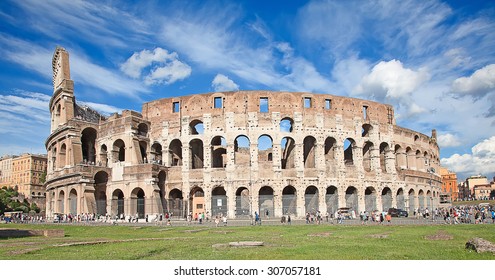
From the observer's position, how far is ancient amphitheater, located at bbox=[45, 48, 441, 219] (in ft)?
120

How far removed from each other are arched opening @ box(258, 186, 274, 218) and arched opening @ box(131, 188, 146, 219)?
9995mm

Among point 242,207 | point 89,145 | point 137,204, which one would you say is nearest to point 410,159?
point 242,207

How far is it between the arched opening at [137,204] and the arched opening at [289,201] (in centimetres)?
1185

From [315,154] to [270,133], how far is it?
4501 millimetres

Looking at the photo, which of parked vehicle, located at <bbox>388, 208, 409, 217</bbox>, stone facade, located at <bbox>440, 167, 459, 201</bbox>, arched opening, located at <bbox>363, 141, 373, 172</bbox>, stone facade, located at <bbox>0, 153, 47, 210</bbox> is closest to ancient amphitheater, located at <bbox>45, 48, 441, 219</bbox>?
arched opening, located at <bbox>363, 141, 373, 172</bbox>

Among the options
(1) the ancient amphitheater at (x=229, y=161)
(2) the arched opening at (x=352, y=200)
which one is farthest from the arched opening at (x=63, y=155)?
(2) the arched opening at (x=352, y=200)

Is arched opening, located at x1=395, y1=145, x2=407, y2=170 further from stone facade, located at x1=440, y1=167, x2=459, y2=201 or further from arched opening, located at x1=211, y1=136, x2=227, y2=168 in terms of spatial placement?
stone facade, located at x1=440, y1=167, x2=459, y2=201

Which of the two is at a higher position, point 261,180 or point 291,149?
point 291,149

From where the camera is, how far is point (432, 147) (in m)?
52.1

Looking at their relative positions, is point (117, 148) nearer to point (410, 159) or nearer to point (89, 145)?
point (89, 145)

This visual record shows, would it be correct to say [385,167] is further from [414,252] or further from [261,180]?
[414,252]

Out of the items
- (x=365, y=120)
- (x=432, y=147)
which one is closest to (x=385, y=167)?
(x=365, y=120)

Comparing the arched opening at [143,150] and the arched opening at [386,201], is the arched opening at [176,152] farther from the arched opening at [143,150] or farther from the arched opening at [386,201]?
the arched opening at [386,201]

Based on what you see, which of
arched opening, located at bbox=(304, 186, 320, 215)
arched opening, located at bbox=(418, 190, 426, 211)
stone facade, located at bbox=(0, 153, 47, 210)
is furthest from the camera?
stone facade, located at bbox=(0, 153, 47, 210)
